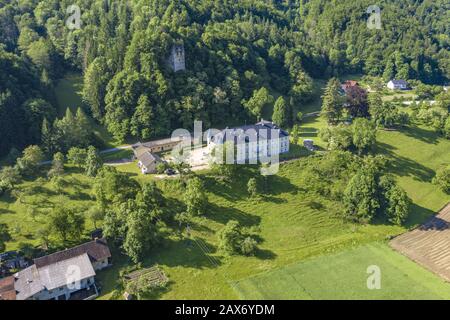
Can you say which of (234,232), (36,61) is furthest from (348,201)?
(36,61)

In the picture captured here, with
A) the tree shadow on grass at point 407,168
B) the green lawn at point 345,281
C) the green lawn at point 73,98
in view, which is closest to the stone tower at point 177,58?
the green lawn at point 73,98

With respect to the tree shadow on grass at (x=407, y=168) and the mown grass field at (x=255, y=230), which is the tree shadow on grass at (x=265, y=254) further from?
the tree shadow on grass at (x=407, y=168)

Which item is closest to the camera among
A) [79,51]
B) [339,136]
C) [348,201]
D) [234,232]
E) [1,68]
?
[234,232]

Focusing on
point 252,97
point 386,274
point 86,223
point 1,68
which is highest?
point 1,68

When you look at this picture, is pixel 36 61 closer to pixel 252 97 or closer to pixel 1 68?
pixel 1 68

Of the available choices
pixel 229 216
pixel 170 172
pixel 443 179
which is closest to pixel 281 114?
pixel 170 172
